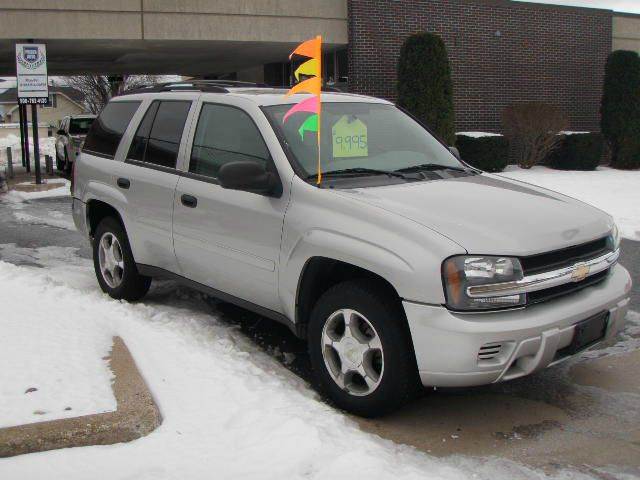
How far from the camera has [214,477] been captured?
3.14 metres

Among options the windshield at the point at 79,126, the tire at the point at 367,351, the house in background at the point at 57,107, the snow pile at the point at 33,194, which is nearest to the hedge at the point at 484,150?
the snow pile at the point at 33,194

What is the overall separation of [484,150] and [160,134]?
46.7ft

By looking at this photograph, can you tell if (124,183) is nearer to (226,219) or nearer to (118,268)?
(118,268)

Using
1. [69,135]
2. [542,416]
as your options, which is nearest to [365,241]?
[542,416]

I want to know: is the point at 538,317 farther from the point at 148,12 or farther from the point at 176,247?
the point at 148,12

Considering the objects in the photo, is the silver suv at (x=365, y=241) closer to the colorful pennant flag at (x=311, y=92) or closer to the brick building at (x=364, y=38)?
the colorful pennant flag at (x=311, y=92)

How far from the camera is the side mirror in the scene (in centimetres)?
421

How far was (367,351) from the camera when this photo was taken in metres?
3.86

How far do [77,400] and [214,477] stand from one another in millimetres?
977

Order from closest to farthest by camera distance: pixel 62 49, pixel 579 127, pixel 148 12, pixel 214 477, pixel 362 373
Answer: pixel 214 477 → pixel 362 373 → pixel 148 12 → pixel 62 49 → pixel 579 127

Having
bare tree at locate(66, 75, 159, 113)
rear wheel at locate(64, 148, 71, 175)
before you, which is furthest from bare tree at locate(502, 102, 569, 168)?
bare tree at locate(66, 75, 159, 113)

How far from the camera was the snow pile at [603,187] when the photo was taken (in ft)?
36.5

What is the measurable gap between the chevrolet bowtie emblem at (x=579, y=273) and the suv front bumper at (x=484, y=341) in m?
0.22

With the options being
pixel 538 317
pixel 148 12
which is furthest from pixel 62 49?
pixel 538 317
